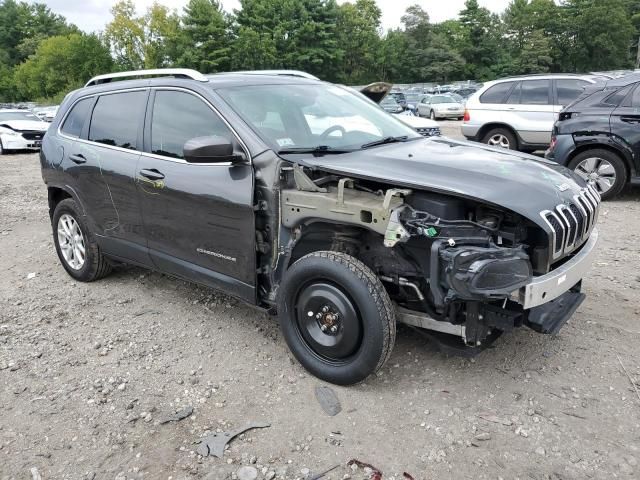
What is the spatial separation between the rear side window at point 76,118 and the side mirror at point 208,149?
2062 mm

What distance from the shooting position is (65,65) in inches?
2516

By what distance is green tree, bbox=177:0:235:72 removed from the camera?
61.7 meters

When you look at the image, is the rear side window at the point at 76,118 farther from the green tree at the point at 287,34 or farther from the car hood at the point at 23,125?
the green tree at the point at 287,34

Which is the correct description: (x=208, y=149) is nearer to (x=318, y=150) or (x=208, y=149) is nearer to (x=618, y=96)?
(x=318, y=150)

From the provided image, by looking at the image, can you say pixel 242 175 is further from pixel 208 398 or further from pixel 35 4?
pixel 35 4

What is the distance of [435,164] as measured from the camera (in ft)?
10.4

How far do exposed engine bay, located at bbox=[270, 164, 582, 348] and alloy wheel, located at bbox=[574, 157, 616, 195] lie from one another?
526 centimetres

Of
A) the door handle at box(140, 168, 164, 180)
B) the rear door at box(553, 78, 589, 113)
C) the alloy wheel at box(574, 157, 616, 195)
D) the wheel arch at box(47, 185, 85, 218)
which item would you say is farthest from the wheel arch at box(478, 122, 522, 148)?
the door handle at box(140, 168, 164, 180)

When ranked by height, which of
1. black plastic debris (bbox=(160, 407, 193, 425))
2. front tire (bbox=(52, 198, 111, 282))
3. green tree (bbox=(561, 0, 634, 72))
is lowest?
black plastic debris (bbox=(160, 407, 193, 425))

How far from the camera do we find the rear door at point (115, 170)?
4.25 m

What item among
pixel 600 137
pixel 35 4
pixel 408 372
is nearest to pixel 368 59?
pixel 35 4

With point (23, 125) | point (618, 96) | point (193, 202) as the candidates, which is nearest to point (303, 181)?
point (193, 202)

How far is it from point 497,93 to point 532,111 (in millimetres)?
886

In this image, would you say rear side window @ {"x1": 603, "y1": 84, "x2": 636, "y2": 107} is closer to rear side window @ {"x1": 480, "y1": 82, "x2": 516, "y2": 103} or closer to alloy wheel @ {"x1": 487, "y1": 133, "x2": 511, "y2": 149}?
alloy wheel @ {"x1": 487, "y1": 133, "x2": 511, "y2": 149}
